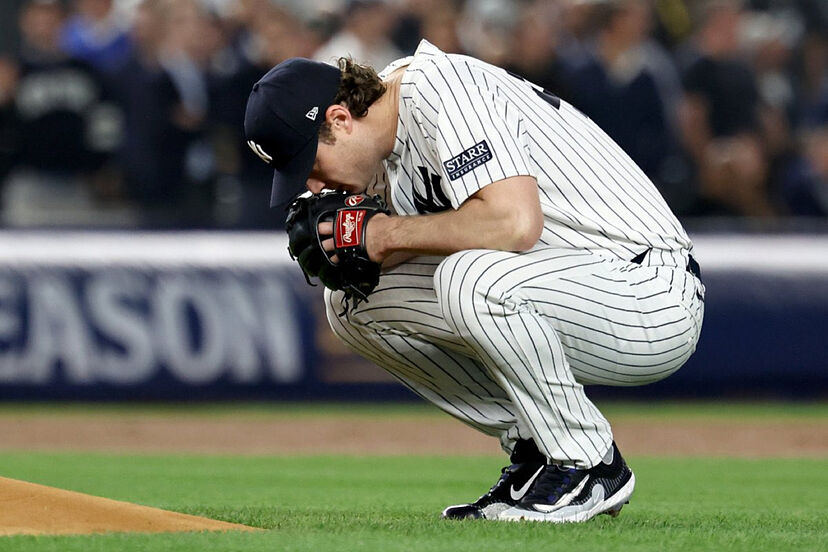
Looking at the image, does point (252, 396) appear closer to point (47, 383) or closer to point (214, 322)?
point (214, 322)

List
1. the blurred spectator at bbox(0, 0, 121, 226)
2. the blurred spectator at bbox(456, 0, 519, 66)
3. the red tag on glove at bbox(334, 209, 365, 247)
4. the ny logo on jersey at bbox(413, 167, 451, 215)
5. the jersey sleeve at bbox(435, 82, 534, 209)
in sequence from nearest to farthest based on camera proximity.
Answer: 1. the jersey sleeve at bbox(435, 82, 534, 209)
2. the red tag on glove at bbox(334, 209, 365, 247)
3. the ny logo on jersey at bbox(413, 167, 451, 215)
4. the blurred spectator at bbox(0, 0, 121, 226)
5. the blurred spectator at bbox(456, 0, 519, 66)

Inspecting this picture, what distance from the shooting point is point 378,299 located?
393 cm

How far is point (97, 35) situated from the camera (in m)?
9.05

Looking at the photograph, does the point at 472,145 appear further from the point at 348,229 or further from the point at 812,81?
the point at 812,81

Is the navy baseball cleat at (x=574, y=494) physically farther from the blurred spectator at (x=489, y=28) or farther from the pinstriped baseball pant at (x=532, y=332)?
the blurred spectator at (x=489, y=28)

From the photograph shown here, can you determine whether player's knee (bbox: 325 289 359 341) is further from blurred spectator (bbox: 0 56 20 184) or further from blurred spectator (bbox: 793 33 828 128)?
blurred spectator (bbox: 793 33 828 128)

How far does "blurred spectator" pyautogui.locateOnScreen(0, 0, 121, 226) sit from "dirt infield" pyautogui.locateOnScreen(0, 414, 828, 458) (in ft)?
4.64

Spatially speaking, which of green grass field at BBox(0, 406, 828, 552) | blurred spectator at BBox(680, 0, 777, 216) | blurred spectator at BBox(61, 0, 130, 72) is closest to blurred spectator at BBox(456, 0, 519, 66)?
blurred spectator at BBox(680, 0, 777, 216)

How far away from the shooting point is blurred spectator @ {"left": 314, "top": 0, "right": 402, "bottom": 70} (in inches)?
351

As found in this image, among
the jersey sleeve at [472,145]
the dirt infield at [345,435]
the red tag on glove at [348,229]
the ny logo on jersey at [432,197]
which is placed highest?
the jersey sleeve at [472,145]

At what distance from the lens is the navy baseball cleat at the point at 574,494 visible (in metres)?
3.47

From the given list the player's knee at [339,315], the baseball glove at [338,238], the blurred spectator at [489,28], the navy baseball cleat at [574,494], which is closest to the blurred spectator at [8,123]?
the blurred spectator at [489,28]

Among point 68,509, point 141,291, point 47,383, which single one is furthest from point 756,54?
point 68,509

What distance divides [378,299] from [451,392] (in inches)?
14.4
